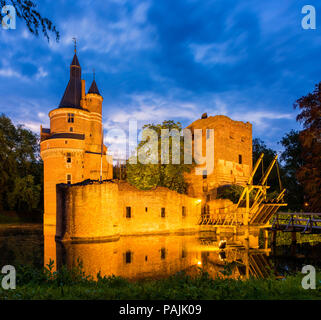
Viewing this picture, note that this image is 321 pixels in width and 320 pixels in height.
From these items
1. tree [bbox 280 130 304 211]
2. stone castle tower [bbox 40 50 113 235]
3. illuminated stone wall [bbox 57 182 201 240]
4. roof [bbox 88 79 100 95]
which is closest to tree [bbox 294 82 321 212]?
illuminated stone wall [bbox 57 182 201 240]

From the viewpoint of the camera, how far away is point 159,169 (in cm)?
3712

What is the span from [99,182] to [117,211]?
342 cm

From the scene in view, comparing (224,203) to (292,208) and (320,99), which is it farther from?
(320,99)

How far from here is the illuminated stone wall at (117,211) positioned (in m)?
24.3

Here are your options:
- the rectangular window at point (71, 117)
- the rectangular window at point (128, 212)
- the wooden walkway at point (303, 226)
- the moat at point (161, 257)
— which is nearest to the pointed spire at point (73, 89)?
the rectangular window at point (71, 117)

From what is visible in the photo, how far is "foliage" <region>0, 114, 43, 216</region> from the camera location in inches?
1832

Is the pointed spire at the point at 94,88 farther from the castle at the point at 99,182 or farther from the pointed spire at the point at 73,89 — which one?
the pointed spire at the point at 73,89

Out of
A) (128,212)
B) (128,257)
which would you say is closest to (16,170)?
(128,212)

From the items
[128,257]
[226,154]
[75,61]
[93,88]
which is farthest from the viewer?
[75,61]

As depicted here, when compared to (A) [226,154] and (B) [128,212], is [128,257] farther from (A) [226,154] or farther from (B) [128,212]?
(A) [226,154]

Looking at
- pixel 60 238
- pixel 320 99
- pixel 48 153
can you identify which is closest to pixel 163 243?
pixel 60 238

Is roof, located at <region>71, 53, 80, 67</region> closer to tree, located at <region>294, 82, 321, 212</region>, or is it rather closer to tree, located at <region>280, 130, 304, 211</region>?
tree, located at <region>280, 130, 304, 211</region>
